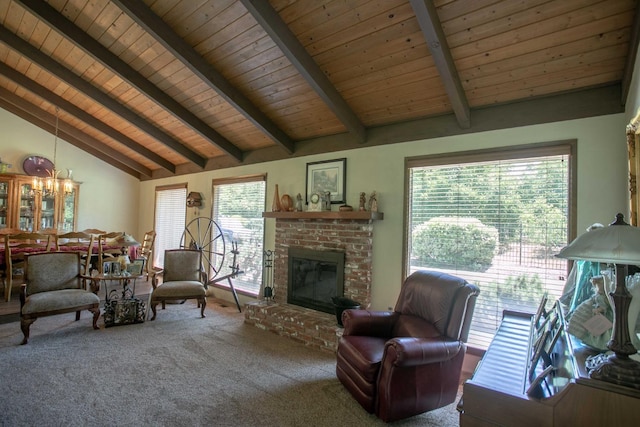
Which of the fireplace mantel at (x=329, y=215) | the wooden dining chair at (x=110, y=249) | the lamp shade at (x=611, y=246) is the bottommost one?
the wooden dining chair at (x=110, y=249)

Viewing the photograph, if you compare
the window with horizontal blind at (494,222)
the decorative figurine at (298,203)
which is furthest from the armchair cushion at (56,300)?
the window with horizontal blind at (494,222)

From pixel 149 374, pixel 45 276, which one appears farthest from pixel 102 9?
pixel 149 374

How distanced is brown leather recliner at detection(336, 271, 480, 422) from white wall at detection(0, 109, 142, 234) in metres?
7.05

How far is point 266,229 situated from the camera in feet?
17.2

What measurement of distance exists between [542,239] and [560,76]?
4.46ft

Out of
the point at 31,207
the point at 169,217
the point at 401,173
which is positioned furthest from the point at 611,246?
the point at 31,207

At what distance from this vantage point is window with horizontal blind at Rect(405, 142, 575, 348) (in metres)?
2.88

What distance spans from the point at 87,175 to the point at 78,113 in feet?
7.01

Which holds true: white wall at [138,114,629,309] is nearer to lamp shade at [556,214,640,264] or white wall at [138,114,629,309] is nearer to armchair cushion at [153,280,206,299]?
armchair cushion at [153,280,206,299]

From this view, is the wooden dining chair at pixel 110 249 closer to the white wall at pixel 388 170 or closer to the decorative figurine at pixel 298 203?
the white wall at pixel 388 170

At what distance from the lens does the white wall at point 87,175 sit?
648 cm

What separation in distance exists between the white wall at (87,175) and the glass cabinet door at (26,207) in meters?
0.46

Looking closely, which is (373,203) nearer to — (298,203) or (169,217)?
(298,203)

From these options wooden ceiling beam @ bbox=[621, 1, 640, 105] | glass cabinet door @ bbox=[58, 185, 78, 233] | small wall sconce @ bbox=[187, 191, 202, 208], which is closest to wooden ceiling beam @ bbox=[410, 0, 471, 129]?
wooden ceiling beam @ bbox=[621, 1, 640, 105]
